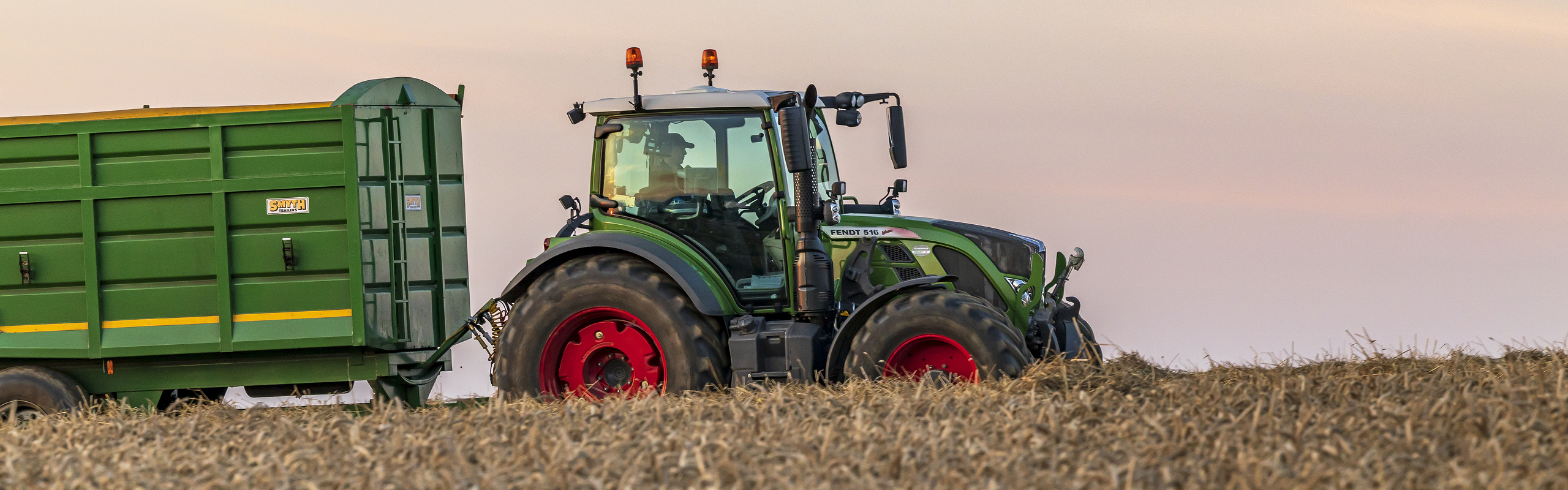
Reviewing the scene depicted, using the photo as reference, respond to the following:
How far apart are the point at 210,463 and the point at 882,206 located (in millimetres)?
4978

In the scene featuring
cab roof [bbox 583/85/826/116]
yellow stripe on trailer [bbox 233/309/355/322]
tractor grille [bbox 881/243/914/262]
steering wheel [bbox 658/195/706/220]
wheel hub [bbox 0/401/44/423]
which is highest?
cab roof [bbox 583/85/826/116]

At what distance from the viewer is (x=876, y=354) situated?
7457mm

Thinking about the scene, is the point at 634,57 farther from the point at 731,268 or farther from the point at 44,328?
the point at 44,328

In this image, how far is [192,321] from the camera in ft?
28.0

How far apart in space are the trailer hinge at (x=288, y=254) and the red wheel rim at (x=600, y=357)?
74.1 inches

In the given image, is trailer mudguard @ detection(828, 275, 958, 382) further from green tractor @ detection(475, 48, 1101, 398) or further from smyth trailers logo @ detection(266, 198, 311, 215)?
smyth trailers logo @ detection(266, 198, 311, 215)

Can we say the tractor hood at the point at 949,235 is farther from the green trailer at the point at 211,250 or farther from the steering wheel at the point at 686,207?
the green trailer at the point at 211,250

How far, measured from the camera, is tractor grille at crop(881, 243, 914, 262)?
8258 mm

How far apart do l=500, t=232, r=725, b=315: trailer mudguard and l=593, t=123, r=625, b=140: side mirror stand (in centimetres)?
69

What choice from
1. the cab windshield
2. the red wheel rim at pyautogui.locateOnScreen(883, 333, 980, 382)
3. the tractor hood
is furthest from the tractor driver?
the red wheel rim at pyautogui.locateOnScreen(883, 333, 980, 382)

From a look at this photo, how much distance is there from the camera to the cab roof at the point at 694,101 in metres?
8.11

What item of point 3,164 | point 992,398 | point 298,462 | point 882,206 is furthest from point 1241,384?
point 3,164

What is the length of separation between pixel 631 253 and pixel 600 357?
28.4 inches

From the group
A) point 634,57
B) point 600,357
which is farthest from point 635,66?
point 600,357
